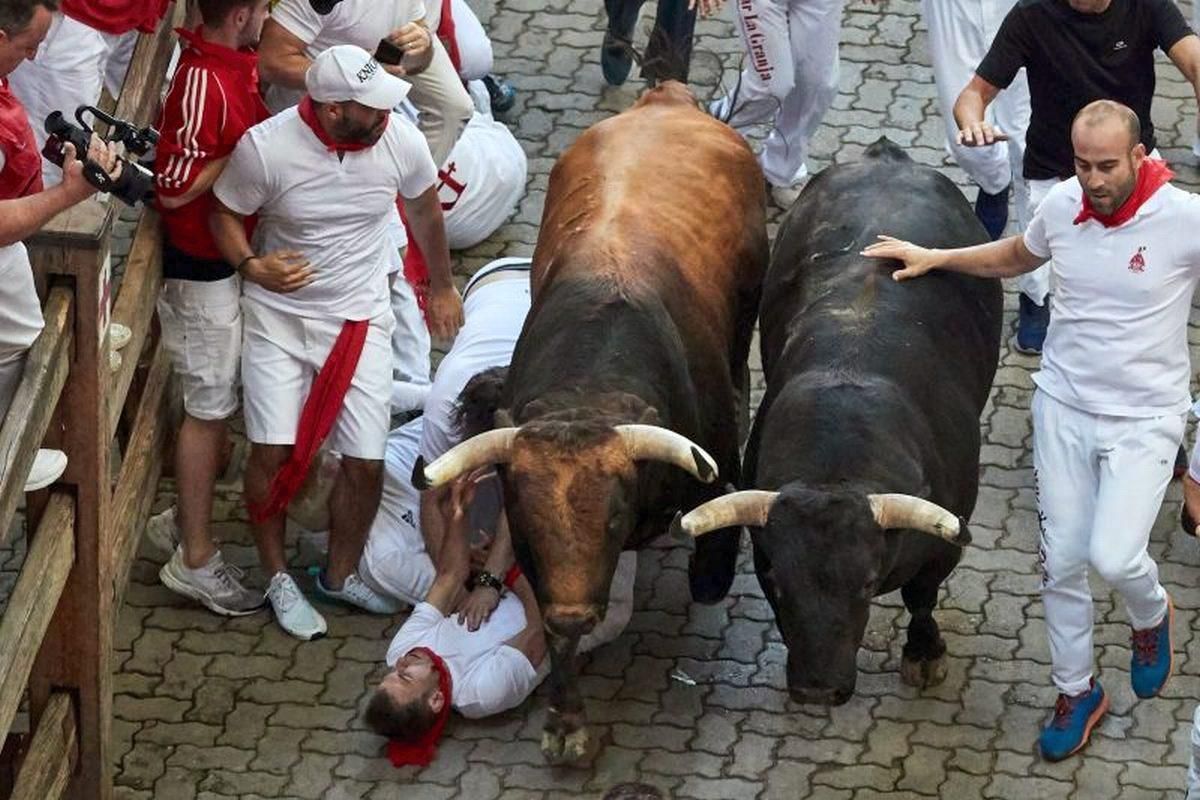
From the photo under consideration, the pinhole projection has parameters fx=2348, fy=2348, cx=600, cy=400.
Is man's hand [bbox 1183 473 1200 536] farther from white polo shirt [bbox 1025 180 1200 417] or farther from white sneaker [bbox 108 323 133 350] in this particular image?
white sneaker [bbox 108 323 133 350]

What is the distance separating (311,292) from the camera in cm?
883

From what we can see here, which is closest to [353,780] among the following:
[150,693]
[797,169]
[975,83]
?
[150,693]

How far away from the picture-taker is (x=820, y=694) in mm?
7688

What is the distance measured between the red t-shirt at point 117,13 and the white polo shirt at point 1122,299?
3369 mm

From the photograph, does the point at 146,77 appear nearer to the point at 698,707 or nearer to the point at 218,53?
the point at 218,53

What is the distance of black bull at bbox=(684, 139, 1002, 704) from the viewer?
7.66 metres

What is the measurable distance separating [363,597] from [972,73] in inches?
150

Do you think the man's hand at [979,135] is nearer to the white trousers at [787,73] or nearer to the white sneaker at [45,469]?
the white trousers at [787,73]

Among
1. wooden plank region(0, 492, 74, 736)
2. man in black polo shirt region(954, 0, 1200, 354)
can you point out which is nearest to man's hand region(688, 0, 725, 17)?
man in black polo shirt region(954, 0, 1200, 354)

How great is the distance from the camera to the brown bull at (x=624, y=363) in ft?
25.7

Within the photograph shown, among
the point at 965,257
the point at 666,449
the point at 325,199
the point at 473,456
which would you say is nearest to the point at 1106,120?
the point at 965,257

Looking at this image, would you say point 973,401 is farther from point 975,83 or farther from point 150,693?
point 150,693

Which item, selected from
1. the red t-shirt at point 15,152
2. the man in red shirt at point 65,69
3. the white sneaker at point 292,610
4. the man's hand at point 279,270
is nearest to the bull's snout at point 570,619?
the white sneaker at point 292,610

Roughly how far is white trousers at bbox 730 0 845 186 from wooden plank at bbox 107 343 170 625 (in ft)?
11.3
